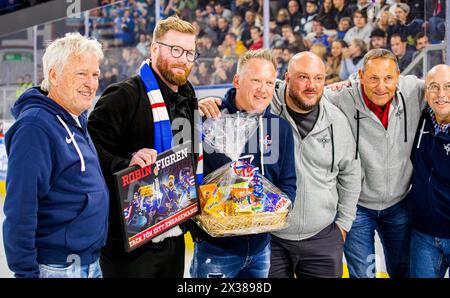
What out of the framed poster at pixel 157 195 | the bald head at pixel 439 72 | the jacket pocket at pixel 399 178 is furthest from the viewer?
the jacket pocket at pixel 399 178

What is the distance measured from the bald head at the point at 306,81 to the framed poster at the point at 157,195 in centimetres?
62

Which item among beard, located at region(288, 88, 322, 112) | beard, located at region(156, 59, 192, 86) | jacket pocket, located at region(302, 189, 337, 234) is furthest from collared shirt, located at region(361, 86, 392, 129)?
beard, located at region(156, 59, 192, 86)

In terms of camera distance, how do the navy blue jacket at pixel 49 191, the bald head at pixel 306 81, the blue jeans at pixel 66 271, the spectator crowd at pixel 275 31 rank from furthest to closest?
the spectator crowd at pixel 275 31 → the bald head at pixel 306 81 → the blue jeans at pixel 66 271 → the navy blue jacket at pixel 49 191

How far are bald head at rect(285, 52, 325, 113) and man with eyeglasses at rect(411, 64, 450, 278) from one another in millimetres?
549

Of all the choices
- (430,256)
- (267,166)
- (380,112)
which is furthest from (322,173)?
(430,256)

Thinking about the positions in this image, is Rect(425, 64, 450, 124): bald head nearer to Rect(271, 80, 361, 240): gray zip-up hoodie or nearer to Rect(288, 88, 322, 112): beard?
Rect(271, 80, 361, 240): gray zip-up hoodie

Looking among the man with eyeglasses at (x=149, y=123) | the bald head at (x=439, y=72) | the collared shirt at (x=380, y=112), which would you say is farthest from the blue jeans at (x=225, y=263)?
the bald head at (x=439, y=72)

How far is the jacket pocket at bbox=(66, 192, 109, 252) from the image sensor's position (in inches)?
80.9

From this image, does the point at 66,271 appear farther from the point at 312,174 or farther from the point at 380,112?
the point at 380,112

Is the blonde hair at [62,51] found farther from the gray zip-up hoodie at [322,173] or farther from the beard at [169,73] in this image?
the gray zip-up hoodie at [322,173]

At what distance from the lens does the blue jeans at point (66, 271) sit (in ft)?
6.66

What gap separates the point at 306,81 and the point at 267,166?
431 millimetres
